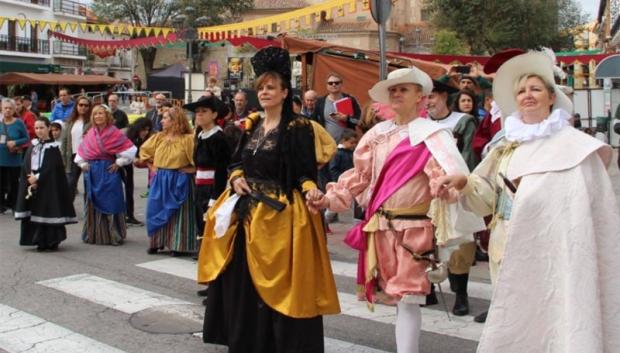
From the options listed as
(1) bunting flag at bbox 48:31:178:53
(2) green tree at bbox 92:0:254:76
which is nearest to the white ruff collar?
(1) bunting flag at bbox 48:31:178:53

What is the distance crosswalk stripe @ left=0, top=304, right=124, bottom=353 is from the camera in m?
5.43

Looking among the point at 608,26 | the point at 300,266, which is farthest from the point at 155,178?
the point at 608,26

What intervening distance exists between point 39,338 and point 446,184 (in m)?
3.47

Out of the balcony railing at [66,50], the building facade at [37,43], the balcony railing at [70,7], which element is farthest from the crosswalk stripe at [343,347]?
the balcony railing at [70,7]

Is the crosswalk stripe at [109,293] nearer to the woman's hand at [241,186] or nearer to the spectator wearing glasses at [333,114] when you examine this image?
the woman's hand at [241,186]

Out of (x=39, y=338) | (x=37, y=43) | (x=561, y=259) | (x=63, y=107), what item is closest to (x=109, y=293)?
(x=39, y=338)

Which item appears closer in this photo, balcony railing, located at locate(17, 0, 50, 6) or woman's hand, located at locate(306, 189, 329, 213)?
woman's hand, located at locate(306, 189, 329, 213)

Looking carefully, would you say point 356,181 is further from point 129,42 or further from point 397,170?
point 129,42

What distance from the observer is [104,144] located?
31.6ft

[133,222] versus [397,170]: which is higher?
[397,170]

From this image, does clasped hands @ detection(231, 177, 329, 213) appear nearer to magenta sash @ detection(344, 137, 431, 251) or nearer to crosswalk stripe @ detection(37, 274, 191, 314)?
magenta sash @ detection(344, 137, 431, 251)

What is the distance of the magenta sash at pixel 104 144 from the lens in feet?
31.6

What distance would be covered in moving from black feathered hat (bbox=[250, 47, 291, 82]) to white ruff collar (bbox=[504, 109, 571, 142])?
1587 millimetres

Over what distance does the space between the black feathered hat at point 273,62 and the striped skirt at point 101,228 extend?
17.5ft
